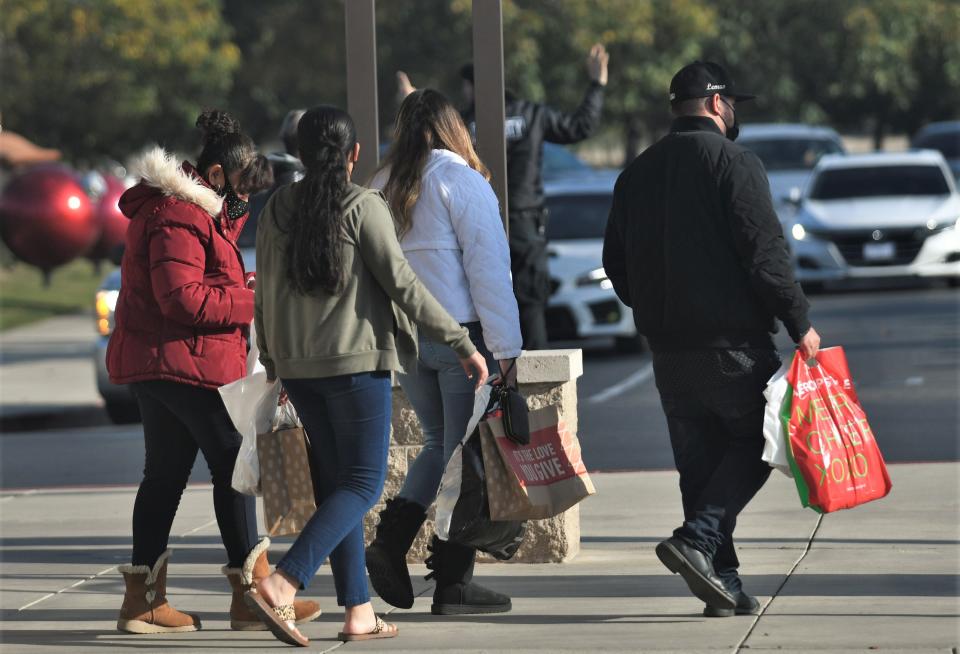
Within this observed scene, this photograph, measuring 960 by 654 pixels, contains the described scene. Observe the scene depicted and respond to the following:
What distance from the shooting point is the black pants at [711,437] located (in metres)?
5.77

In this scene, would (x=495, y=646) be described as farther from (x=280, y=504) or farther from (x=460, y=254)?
(x=460, y=254)

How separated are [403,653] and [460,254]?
130 cm

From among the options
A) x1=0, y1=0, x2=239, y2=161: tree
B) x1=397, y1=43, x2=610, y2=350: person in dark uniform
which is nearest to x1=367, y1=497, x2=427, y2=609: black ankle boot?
x1=397, y1=43, x2=610, y2=350: person in dark uniform

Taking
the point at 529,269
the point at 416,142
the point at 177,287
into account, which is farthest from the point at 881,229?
the point at 177,287

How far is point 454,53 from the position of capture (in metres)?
36.5

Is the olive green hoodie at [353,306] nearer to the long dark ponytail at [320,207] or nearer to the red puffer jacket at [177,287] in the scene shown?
the long dark ponytail at [320,207]

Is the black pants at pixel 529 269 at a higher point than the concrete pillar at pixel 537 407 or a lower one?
higher

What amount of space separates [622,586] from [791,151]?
18.1 meters

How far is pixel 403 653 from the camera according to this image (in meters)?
5.55

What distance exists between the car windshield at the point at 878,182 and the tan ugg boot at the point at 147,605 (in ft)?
49.3

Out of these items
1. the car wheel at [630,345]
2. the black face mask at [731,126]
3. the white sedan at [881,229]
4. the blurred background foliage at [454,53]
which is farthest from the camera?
the blurred background foliage at [454,53]

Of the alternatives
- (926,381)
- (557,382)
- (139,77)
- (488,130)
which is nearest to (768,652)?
(557,382)

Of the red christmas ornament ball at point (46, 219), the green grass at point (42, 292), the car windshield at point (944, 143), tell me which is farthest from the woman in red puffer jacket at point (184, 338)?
the car windshield at point (944, 143)

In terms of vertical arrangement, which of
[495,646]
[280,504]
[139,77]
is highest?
[139,77]
